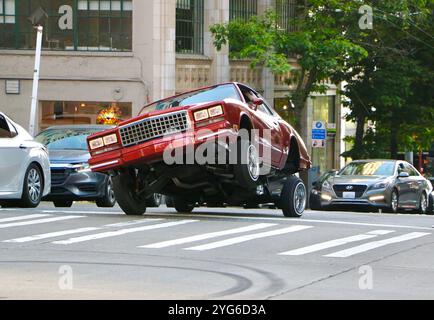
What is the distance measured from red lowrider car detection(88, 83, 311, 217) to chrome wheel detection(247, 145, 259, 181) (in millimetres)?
16

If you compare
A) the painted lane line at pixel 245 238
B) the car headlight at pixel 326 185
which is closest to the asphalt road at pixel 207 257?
the painted lane line at pixel 245 238

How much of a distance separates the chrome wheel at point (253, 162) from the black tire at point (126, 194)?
2103 millimetres

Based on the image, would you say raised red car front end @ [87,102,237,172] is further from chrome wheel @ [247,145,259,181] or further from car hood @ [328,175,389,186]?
car hood @ [328,175,389,186]

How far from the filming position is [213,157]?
18.2 meters

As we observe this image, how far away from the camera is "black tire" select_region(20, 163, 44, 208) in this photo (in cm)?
2023

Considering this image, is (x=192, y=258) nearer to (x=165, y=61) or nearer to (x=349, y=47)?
(x=349, y=47)

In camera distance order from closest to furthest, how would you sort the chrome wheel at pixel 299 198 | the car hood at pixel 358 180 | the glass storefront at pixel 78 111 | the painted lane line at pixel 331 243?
the painted lane line at pixel 331 243 → the chrome wheel at pixel 299 198 → the car hood at pixel 358 180 → the glass storefront at pixel 78 111

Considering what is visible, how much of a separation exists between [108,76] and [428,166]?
69.5ft

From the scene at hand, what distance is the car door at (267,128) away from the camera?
64.1 feet

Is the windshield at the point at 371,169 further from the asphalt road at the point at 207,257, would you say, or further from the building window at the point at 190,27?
the building window at the point at 190,27

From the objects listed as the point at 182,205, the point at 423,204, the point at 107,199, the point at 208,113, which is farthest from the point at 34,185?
the point at 423,204

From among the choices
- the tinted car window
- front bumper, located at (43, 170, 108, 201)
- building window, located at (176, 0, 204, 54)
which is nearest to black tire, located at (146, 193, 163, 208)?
front bumper, located at (43, 170, 108, 201)
